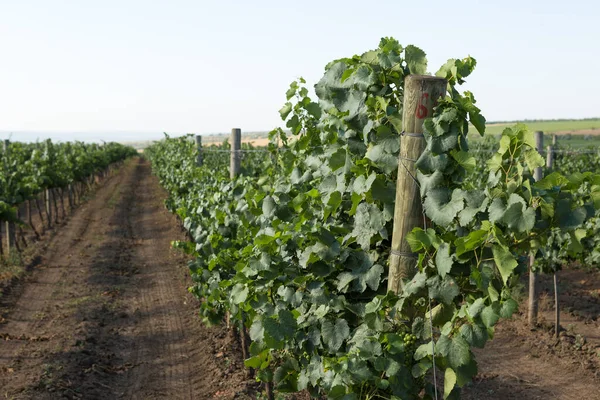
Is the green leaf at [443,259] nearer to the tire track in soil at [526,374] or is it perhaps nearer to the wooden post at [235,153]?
the tire track in soil at [526,374]

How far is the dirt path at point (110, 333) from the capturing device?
→ 21.3ft

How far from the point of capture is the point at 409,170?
9.66 feet

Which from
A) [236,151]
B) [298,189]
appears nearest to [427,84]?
[298,189]

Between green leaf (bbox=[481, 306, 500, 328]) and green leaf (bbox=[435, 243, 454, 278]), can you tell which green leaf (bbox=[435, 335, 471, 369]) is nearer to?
green leaf (bbox=[481, 306, 500, 328])

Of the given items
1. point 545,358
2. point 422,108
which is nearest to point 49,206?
point 545,358

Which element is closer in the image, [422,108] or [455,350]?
[455,350]

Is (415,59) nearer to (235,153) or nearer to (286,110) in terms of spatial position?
(286,110)

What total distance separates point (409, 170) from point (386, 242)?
50 centimetres

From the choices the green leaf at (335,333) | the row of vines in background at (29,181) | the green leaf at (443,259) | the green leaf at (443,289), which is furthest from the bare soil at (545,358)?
the row of vines in background at (29,181)

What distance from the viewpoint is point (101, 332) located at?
829 centimetres

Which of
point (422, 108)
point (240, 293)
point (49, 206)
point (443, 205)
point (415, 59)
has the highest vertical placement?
point (415, 59)

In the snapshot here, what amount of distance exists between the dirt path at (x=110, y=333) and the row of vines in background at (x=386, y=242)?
285cm

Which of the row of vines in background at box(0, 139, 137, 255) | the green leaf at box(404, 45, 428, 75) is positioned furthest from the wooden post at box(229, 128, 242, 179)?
the green leaf at box(404, 45, 428, 75)

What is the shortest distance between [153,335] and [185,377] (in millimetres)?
1661
